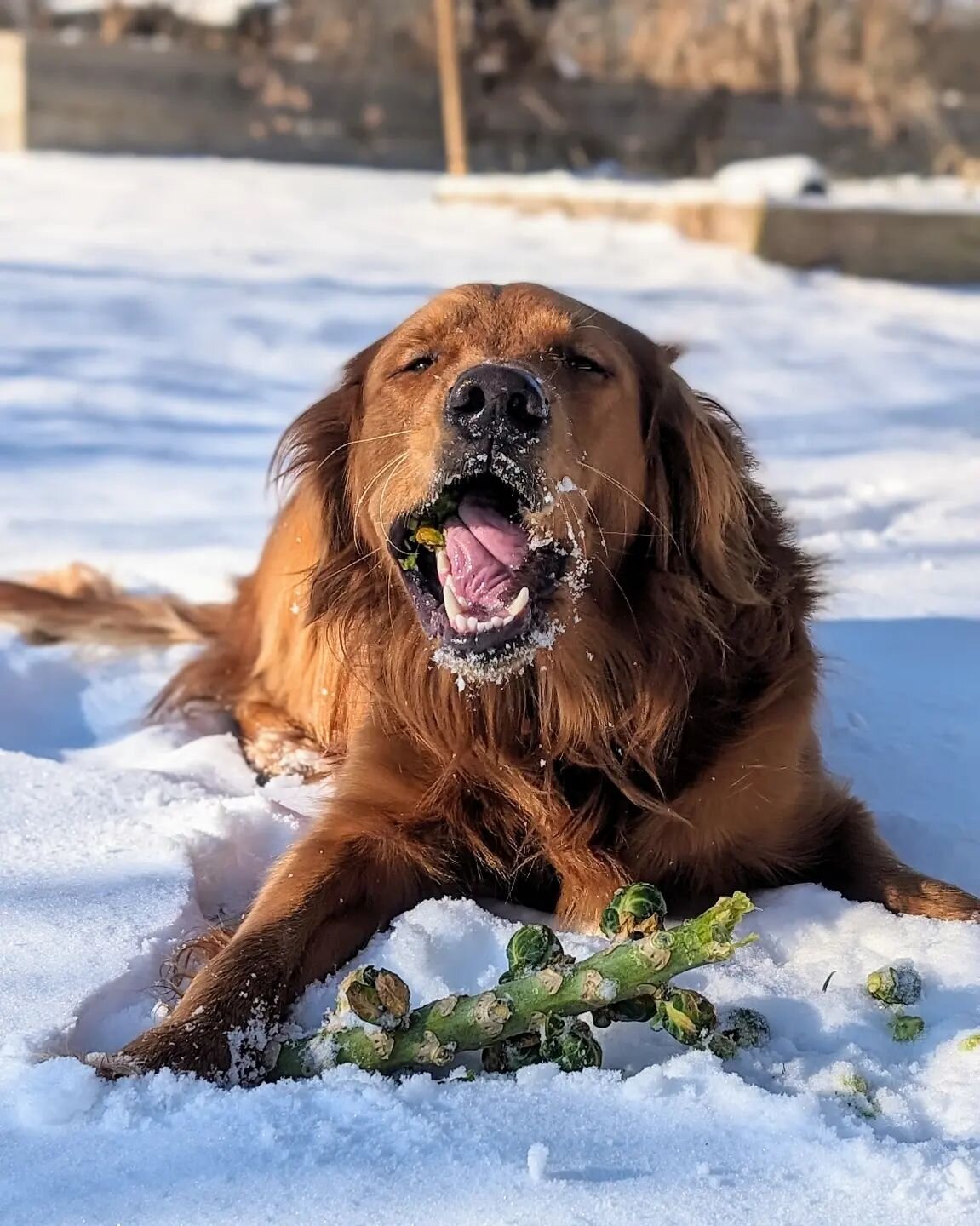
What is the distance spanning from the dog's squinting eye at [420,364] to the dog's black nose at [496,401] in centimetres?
42

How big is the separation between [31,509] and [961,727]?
3259mm

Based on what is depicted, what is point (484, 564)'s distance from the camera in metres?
2.38

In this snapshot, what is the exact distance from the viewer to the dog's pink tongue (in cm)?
237

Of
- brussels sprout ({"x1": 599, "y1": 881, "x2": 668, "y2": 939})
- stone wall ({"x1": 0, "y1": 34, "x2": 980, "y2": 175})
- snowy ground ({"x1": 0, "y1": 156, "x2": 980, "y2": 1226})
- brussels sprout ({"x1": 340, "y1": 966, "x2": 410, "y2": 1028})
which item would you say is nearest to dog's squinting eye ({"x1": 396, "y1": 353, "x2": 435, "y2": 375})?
snowy ground ({"x1": 0, "y1": 156, "x2": 980, "y2": 1226})

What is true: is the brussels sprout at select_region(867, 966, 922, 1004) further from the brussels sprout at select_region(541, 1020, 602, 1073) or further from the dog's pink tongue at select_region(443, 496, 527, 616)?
the dog's pink tongue at select_region(443, 496, 527, 616)

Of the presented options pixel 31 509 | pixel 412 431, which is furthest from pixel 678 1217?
pixel 31 509

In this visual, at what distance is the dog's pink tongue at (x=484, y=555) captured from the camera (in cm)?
237

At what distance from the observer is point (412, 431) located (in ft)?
8.04

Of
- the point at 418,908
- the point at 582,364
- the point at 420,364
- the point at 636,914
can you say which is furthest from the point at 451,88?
the point at 636,914

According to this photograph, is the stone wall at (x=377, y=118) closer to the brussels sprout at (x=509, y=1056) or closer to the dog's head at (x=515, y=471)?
the dog's head at (x=515, y=471)

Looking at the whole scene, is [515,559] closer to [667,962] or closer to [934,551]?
[667,962]

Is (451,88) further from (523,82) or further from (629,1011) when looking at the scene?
(629,1011)

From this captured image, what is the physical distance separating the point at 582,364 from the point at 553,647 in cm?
53

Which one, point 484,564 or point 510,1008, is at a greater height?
point 484,564
